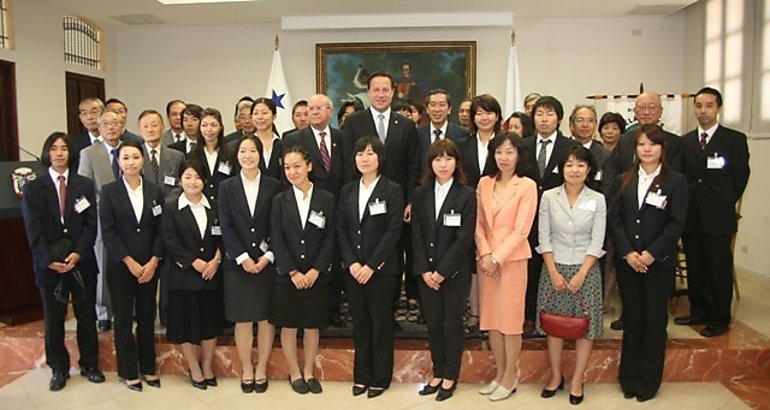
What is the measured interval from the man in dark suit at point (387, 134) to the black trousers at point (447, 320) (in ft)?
1.85

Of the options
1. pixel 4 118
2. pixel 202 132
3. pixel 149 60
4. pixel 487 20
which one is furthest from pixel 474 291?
pixel 149 60

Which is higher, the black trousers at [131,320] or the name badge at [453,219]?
the name badge at [453,219]

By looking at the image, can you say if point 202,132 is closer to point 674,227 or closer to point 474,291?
point 474,291

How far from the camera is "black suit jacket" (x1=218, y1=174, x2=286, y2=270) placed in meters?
3.51

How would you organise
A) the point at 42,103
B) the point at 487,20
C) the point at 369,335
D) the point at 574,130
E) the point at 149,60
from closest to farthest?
the point at 369,335, the point at 574,130, the point at 42,103, the point at 487,20, the point at 149,60

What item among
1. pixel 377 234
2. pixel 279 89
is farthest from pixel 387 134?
pixel 279 89

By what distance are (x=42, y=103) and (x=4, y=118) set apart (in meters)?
0.57

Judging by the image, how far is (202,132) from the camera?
3.94m

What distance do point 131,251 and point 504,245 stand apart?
7.05 feet

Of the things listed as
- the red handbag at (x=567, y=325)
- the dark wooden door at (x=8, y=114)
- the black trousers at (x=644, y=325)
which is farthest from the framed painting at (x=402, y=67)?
the red handbag at (x=567, y=325)

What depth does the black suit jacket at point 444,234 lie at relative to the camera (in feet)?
11.1

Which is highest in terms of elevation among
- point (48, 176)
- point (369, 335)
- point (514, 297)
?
point (48, 176)

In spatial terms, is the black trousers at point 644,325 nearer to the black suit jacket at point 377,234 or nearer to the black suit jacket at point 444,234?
the black suit jacket at point 444,234

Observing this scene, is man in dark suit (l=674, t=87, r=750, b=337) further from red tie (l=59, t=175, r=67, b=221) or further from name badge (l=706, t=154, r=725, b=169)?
red tie (l=59, t=175, r=67, b=221)
